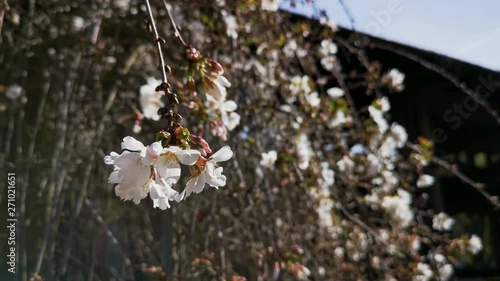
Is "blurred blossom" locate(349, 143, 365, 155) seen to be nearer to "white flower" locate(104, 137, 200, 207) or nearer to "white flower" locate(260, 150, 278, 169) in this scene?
"white flower" locate(260, 150, 278, 169)

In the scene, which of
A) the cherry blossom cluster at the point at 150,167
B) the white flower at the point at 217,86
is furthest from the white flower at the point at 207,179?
the white flower at the point at 217,86

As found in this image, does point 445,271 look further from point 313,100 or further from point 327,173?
point 313,100

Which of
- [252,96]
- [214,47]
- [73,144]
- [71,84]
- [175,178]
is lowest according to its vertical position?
[73,144]

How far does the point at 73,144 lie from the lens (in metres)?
2.47

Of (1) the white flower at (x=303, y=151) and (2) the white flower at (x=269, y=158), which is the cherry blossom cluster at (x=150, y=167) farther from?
(1) the white flower at (x=303, y=151)

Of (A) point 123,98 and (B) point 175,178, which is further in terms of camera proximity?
(A) point 123,98

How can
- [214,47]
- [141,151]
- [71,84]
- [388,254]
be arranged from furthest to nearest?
[388,254] < [71,84] < [214,47] < [141,151]

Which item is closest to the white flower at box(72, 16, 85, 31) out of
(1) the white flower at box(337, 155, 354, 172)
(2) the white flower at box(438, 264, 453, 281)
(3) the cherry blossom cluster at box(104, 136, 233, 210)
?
(1) the white flower at box(337, 155, 354, 172)

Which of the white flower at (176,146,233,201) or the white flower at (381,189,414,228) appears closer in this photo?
the white flower at (176,146,233,201)

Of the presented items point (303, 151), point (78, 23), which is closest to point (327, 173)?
point (303, 151)

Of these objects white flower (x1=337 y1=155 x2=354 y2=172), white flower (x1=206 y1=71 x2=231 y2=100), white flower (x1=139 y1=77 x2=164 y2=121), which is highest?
white flower (x1=206 y1=71 x2=231 y2=100)

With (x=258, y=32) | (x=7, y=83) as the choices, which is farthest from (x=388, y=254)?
(x=7, y=83)

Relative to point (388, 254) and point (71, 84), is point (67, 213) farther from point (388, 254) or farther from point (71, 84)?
point (388, 254)

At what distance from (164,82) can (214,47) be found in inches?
49.2
